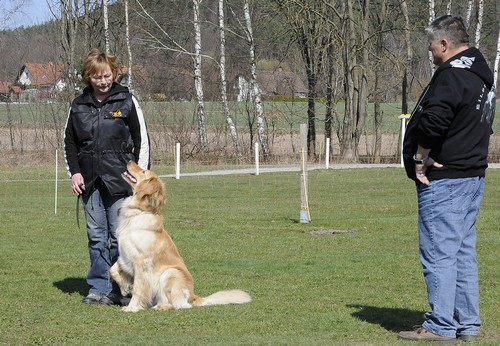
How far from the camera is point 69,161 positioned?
24.1ft

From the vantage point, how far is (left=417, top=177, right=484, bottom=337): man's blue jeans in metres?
5.61

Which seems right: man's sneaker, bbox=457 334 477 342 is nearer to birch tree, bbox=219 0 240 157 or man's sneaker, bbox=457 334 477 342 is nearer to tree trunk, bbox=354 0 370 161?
birch tree, bbox=219 0 240 157

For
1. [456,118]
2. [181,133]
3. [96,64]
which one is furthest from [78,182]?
[181,133]

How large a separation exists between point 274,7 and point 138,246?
26871mm

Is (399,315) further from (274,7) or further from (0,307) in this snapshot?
(274,7)

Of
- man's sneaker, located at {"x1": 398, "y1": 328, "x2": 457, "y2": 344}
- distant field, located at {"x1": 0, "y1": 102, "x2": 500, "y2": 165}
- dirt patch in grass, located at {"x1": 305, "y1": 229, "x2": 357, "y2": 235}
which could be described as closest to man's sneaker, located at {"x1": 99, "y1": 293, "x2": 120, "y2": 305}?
man's sneaker, located at {"x1": 398, "y1": 328, "x2": 457, "y2": 344}

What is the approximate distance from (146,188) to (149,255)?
0.59 m

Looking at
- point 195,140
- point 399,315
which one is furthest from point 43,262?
point 195,140

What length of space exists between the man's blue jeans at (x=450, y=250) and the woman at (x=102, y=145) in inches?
113

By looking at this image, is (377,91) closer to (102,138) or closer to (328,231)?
(328,231)

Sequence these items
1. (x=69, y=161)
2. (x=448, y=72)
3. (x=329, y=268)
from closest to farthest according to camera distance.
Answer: (x=448, y=72), (x=69, y=161), (x=329, y=268)

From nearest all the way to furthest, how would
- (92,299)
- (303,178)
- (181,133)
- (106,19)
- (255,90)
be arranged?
(92,299), (303,178), (181,133), (255,90), (106,19)

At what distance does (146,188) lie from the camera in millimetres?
7020

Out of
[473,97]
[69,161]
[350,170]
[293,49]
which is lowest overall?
[350,170]
